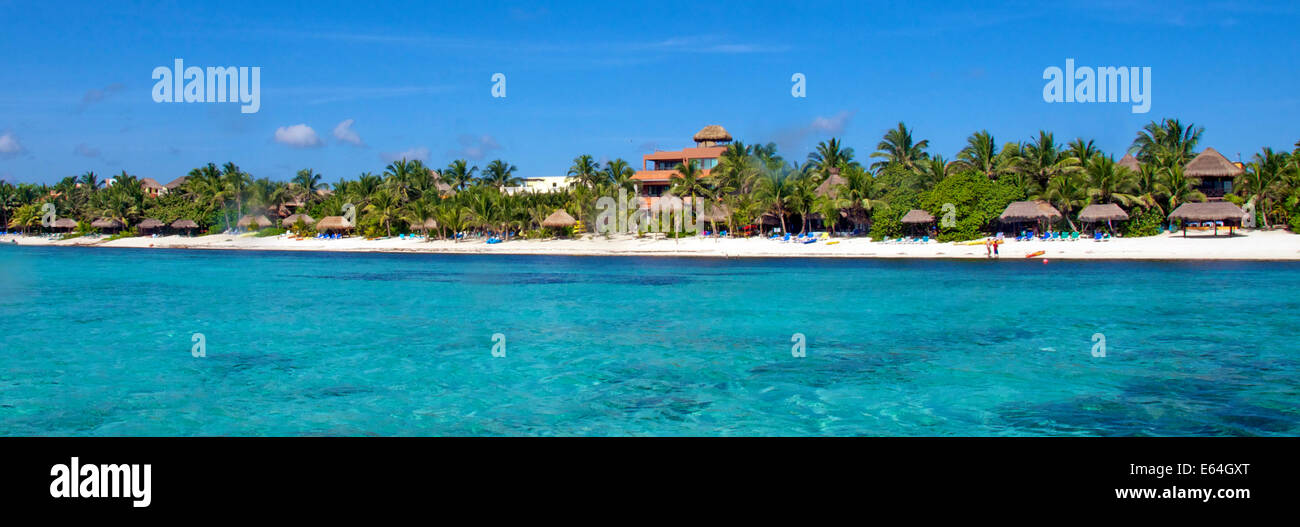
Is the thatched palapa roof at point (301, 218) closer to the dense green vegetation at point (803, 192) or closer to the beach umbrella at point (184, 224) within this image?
the dense green vegetation at point (803, 192)

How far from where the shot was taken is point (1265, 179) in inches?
1801

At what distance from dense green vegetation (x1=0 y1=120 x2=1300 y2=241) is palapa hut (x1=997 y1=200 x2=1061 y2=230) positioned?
1.98 feet

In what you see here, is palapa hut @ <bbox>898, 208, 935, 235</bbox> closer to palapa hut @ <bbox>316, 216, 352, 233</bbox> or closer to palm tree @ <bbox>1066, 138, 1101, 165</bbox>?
palm tree @ <bbox>1066, 138, 1101, 165</bbox>

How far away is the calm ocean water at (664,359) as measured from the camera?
10.7 meters

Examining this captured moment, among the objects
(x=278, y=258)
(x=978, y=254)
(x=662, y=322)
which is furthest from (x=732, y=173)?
(x=662, y=322)

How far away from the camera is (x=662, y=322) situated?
66.7ft

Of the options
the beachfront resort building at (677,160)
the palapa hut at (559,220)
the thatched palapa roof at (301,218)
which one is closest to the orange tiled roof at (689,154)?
the beachfront resort building at (677,160)

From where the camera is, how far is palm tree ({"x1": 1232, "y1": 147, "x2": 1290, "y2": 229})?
149ft

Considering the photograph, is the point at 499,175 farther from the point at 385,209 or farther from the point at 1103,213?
the point at 1103,213

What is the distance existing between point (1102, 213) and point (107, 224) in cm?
7939

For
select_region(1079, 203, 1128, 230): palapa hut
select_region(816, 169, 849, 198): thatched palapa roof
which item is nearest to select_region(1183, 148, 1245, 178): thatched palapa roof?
select_region(1079, 203, 1128, 230): palapa hut

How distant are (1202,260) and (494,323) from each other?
1356 inches
